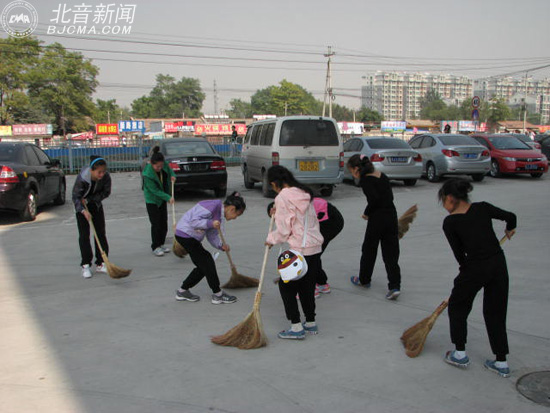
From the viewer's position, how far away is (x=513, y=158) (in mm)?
16484

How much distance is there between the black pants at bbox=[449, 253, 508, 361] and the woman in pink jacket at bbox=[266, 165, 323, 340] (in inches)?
46.4

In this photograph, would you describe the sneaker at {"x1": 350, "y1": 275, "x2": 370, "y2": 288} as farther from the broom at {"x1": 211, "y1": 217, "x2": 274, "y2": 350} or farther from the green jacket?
the green jacket

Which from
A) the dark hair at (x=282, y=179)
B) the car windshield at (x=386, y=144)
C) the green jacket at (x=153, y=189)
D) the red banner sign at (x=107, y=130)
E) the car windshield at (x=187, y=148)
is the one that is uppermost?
the red banner sign at (x=107, y=130)

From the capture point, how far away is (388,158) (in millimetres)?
14406

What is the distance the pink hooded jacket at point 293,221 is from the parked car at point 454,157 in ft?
40.4

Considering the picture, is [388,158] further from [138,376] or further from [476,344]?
[138,376]

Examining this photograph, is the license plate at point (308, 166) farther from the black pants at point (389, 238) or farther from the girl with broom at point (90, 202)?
the black pants at point (389, 238)

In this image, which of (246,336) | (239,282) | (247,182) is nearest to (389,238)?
(239,282)

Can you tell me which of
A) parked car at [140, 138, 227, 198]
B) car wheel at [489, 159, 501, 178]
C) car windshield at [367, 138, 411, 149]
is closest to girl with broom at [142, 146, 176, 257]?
parked car at [140, 138, 227, 198]

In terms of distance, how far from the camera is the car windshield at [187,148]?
12805 mm

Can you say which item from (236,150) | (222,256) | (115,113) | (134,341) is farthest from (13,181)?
(115,113)

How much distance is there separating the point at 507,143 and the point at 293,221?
15610mm

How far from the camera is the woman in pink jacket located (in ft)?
13.5

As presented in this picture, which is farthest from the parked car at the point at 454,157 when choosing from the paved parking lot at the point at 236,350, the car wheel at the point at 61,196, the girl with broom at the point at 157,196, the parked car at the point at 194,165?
the car wheel at the point at 61,196
